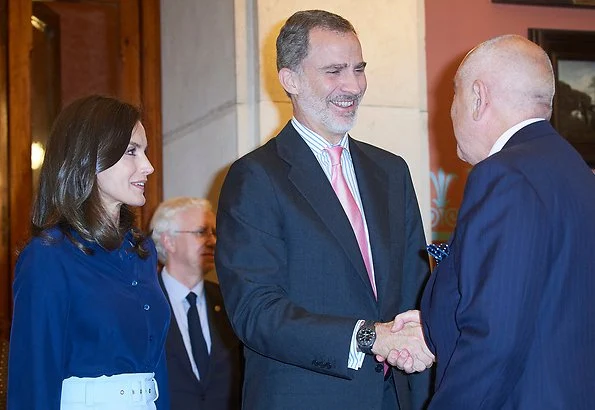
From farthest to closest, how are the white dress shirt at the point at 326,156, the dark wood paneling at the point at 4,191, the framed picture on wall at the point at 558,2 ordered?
1. the dark wood paneling at the point at 4,191
2. the framed picture on wall at the point at 558,2
3. the white dress shirt at the point at 326,156

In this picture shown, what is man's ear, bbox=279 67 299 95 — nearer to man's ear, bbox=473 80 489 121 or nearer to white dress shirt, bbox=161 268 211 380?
man's ear, bbox=473 80 489 121

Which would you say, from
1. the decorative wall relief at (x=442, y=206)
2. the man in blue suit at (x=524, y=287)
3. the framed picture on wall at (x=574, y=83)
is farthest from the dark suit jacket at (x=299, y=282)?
the framed picture on wall at (x=574, y=83)

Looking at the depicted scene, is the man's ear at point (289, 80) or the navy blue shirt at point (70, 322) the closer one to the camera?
the navy blue shirt at point (70, 322)

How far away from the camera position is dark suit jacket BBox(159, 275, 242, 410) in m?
3.97

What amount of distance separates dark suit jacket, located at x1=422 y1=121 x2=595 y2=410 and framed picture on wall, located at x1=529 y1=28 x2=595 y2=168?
2548mm

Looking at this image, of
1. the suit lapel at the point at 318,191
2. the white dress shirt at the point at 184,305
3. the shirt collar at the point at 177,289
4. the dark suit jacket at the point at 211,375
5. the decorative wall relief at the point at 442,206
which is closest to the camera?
the suit lapel at the point at 318,191

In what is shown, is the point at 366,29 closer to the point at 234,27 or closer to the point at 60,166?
the point at 234,27

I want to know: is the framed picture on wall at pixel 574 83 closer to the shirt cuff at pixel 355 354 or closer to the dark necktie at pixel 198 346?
the dark necktie at pixel 198 346

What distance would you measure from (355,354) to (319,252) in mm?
291

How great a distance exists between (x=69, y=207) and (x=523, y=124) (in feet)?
4.04

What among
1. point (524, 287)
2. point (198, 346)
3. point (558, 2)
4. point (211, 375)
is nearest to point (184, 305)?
point (198, 346)

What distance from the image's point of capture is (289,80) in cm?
293

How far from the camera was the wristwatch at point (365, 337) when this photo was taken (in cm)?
252

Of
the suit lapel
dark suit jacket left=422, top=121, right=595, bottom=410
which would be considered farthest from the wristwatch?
dark suit jacket left=422, top=121, right=595, bottom=410
